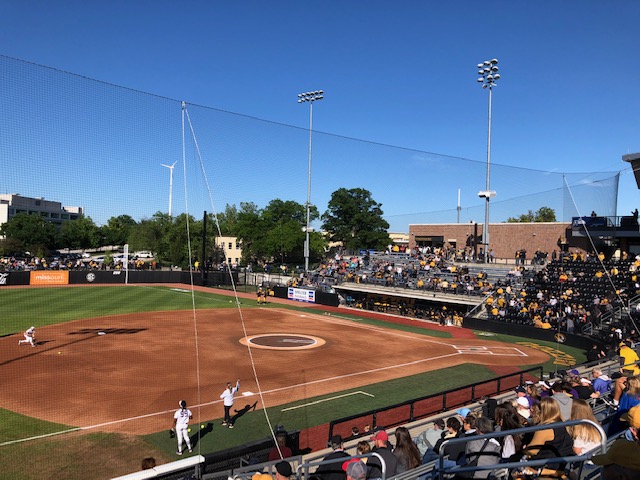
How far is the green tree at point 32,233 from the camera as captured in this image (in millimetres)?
59812

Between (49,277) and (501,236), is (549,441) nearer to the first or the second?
(501,236)

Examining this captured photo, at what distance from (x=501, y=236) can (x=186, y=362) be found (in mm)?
38804

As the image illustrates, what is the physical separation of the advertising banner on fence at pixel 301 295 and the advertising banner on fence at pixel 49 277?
77.2 feet

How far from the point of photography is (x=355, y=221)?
266 ft

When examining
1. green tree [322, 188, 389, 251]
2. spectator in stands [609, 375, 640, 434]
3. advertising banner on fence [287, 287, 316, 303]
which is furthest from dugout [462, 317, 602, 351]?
green tree [322, 188, 389, 251]

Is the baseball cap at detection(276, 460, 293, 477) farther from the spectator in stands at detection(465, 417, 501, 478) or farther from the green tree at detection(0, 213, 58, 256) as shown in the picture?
the green tree at detection(0, 213, 58, 256)

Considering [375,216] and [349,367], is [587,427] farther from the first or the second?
[375,216]

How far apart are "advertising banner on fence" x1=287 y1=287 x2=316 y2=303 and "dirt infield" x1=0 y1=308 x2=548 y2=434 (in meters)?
12.0

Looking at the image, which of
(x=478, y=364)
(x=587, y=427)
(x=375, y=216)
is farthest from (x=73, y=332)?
(x=375, y=216)

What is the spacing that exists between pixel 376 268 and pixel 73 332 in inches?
1101

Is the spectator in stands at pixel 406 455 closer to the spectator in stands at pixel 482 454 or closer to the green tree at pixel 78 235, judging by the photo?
the spectator in stands at pixel 482 454

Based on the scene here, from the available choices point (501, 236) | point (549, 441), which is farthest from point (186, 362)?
point (501, 236)

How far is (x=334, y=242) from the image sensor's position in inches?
3420

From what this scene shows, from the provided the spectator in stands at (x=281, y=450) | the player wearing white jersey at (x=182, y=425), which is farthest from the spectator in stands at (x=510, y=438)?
the player wearing white jersey at (x=182, y=425)
